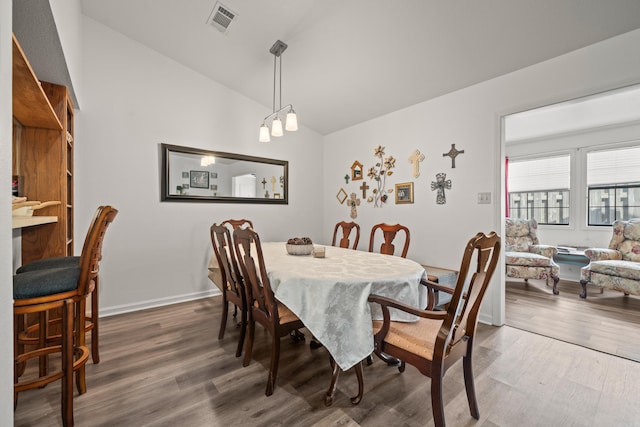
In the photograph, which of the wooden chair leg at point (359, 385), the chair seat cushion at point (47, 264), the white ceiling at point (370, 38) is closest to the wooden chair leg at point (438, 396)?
the wooden chair leg at point (359, 385)

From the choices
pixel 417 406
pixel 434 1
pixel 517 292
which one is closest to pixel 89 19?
pixel 434 1

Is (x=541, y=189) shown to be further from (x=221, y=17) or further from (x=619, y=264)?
(x=221, y=17)

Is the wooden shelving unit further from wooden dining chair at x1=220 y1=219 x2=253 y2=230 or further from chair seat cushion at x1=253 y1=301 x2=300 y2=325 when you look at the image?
chair seat cushion at x1=253 y1=301 x2=300 y2=325

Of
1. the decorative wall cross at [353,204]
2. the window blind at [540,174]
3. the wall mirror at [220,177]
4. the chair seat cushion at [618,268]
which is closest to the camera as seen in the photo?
the chair seat cushion at [618,268]

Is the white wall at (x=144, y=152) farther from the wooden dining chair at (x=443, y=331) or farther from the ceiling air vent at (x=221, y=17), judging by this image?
the wooden dining chair at (x=443, y=331)

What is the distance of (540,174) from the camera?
493cm

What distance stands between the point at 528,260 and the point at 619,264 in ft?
2.81

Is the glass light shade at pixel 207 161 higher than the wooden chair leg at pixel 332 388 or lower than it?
higher

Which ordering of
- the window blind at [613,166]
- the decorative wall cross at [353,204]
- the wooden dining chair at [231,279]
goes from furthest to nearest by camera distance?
1. the decorative wall cross at [353,204]
2. the window blind at [613,166]
3. the wooden dining chair at [231,279]

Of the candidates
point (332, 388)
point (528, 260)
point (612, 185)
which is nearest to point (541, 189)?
point (612, 185)

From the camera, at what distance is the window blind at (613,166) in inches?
158

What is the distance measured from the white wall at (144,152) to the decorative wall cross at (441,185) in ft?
8.07

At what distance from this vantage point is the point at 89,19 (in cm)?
278

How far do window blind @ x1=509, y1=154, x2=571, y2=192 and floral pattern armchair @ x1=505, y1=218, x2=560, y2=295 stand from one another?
947 mm
